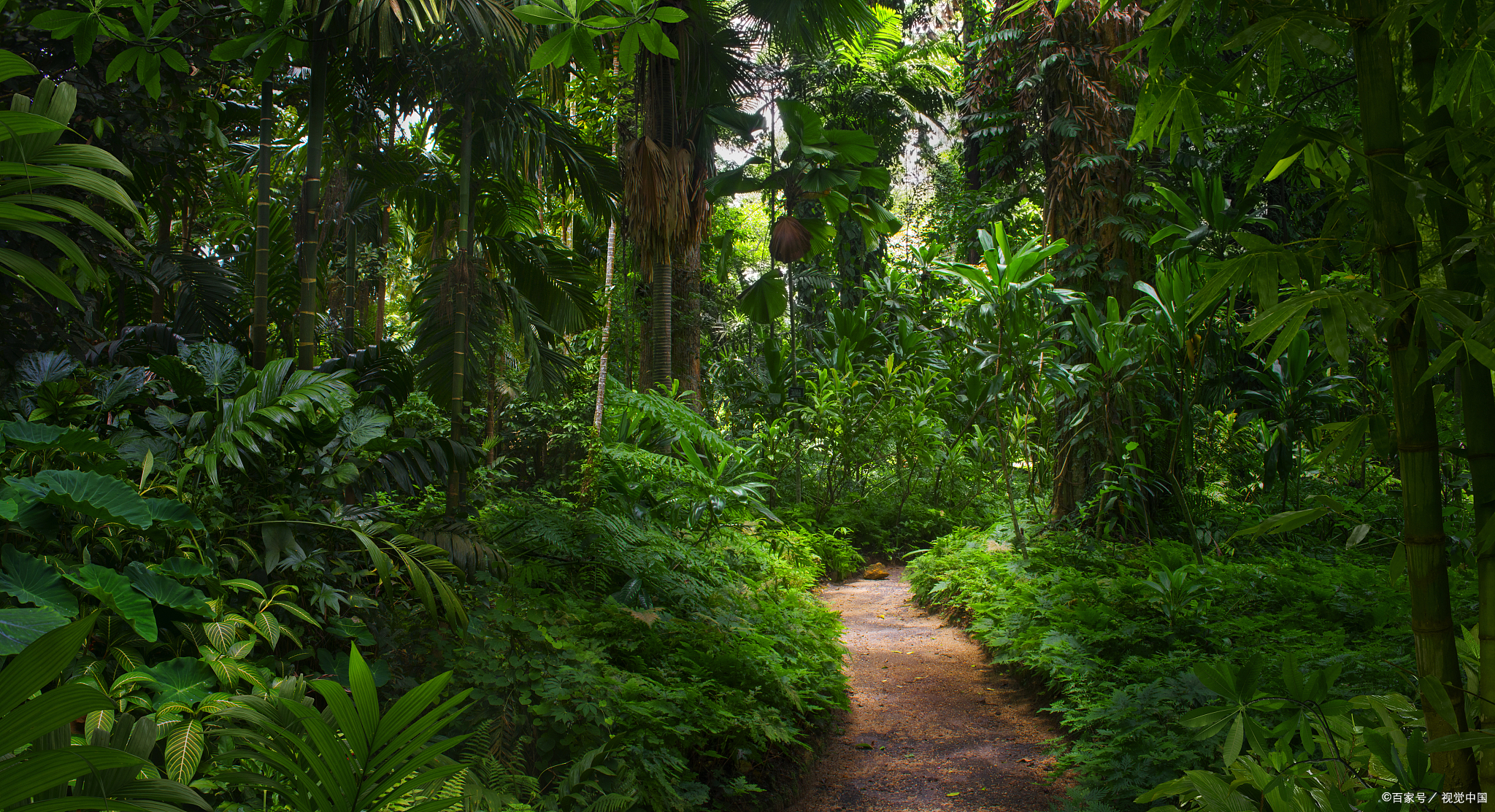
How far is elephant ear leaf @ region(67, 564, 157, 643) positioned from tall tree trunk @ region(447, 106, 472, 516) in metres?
2.10

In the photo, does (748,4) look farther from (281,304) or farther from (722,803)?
(722,803)

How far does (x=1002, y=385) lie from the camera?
5.33m

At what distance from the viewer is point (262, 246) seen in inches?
156

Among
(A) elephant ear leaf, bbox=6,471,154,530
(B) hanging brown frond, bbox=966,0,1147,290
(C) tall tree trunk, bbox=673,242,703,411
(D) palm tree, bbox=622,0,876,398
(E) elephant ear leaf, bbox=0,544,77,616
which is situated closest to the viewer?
(E) elephant ear leaf, bbox=0,544,77,616

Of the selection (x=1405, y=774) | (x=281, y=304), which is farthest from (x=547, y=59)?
(x=281, y=304)

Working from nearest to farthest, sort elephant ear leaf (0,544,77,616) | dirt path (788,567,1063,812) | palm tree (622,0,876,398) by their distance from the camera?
elephant ear leaf (0,544,77,616)
dirt path (788,567,1063,812)
palm tree (622,0,876,398)

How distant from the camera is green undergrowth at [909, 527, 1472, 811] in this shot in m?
2.47

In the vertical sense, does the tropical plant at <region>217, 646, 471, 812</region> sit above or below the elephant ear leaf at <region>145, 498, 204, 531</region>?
below

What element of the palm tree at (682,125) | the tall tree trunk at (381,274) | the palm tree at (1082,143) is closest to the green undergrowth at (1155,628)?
the palm tree at (1082,143)

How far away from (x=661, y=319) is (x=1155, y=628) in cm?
395

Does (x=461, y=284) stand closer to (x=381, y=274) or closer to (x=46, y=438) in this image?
(x=46, y=438)

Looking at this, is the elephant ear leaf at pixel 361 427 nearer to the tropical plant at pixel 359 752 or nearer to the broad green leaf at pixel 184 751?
the broad green leaf at pixel 184 751

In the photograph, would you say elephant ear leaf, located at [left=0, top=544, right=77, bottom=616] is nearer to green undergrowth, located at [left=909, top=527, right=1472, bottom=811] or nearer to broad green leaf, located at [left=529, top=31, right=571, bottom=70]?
broad green leaf, located at [left=529, top=31, right=571, bottom=70]

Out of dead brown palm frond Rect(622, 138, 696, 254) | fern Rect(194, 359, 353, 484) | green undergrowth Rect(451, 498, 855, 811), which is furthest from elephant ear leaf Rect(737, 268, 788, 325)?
fern Rect(194, 359, 353, 484)
